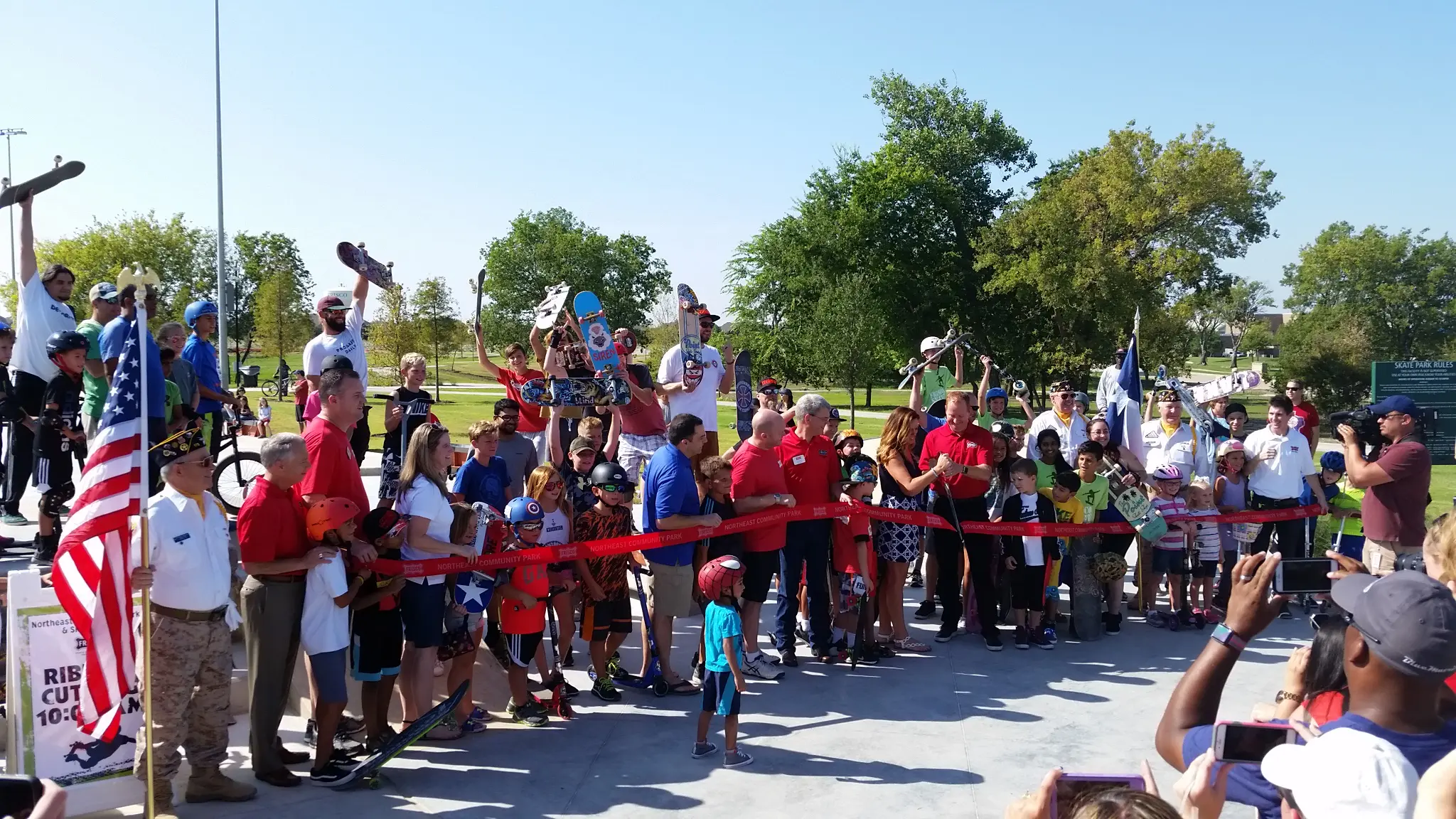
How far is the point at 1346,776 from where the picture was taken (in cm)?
206

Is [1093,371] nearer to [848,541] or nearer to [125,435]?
[848,541]

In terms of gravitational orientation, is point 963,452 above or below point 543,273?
below

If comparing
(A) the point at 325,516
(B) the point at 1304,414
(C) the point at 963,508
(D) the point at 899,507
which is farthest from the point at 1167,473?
(A) the point at 325,516

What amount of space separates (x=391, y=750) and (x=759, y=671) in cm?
287

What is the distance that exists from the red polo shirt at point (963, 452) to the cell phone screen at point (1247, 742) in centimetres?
572

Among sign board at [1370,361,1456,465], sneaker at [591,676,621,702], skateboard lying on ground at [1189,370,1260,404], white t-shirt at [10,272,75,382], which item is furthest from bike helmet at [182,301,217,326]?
sign board at [1370,361,1456,465]

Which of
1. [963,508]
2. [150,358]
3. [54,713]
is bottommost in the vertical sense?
[54,713]

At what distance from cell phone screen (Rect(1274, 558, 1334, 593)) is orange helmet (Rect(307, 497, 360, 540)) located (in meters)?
4.38

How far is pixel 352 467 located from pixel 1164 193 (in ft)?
111

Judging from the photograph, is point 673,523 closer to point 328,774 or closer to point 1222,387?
point 328,774

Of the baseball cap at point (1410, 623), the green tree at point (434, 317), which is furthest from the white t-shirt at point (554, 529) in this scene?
the green tree at point (434, 317)

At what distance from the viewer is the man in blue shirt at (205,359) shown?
27.8 ft

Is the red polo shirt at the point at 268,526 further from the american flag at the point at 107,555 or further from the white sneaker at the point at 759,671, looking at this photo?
the white sneaker at the point at 759,671

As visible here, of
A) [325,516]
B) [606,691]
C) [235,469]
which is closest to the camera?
[325,516]
